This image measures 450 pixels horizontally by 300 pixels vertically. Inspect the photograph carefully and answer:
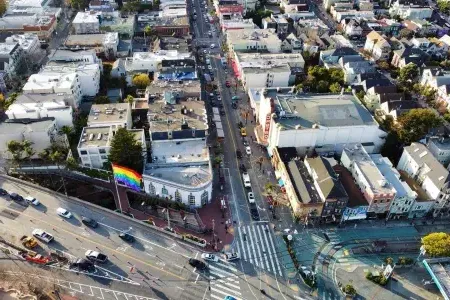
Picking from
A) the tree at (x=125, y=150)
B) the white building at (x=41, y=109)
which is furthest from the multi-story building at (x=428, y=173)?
the white building at (x=41, y=109)

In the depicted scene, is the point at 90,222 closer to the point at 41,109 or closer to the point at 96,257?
the point at 96,257

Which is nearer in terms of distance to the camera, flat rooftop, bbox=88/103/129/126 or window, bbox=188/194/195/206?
window, bbox=188/194/195/206

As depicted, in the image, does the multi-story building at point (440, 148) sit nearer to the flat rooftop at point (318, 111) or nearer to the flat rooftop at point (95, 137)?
the flat rooftop at point (318, 111)

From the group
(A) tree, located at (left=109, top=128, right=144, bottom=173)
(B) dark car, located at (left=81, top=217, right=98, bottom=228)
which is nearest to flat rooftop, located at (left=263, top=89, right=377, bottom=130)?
(A) tree, located at (left=109, top=128, right=144, bottom=173)

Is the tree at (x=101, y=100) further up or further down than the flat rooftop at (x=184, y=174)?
further up

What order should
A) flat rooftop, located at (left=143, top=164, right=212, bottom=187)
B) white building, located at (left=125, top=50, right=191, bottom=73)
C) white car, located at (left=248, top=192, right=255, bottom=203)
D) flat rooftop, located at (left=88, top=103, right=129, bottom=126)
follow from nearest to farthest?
1. flat rooftop, located at (left=143, top=164, right=212, bottom=187)
2. white car, located at (left=248, top=192, right=255, bottom=203)
3. flat rooftop, located at (left=88, top=103, right=129, bottom=126)
4. white building, located at (left=125, top=50, right=191, bottom=73)

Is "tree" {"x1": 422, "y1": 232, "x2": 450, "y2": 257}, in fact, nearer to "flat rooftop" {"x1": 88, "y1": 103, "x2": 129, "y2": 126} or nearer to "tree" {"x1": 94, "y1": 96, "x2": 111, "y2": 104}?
"flat rooftop" {"x1": 88, "y1": 103, "x2": 129, "y2": 126}

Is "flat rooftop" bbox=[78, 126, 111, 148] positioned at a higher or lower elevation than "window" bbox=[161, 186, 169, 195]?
higher
